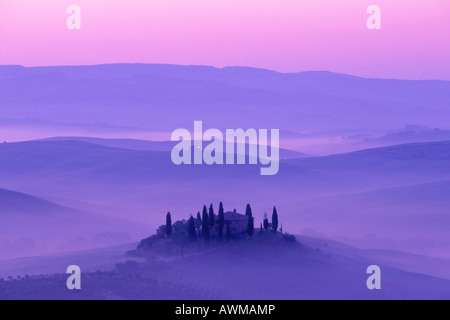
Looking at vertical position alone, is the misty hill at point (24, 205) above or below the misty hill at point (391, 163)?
below

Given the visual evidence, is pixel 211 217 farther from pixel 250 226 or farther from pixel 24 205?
pixel 24 205

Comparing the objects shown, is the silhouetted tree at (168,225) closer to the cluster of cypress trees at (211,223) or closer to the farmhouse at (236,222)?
the cluster of cypress trees at (211,223)

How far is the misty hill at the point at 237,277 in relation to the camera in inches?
975

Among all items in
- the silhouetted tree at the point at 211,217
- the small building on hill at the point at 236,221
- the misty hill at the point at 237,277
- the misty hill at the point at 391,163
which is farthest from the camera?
the misty hill at the point at 391,163

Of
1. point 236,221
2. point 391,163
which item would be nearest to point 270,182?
point 391,163

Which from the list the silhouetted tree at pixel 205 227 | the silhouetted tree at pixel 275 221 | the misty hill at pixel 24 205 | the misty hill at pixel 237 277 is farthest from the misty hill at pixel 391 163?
the silhouetted tree at pixel 205 227

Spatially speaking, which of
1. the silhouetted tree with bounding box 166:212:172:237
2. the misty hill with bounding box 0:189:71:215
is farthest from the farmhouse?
the misty hill with bounding box 0:189:71:215

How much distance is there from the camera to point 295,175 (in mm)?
79562

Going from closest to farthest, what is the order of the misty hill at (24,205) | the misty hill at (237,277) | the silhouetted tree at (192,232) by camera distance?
the misty hill at (237,277) → the silhouetted tree at (192,232) → the misty hill at (24,205)

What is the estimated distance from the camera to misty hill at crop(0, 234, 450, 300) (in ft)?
81.3

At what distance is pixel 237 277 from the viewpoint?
2778cm

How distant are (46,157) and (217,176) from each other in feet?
95.0

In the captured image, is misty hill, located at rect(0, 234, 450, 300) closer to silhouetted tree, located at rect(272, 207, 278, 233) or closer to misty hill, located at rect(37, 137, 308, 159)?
silhouetted tree, located at rect(272, 207, 278, 233)

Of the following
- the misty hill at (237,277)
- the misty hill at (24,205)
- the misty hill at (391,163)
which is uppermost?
the misty hill at (391,163)
